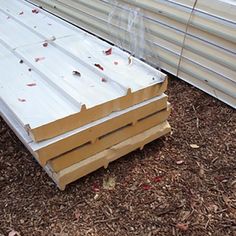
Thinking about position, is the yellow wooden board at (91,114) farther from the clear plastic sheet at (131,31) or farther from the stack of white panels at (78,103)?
the clear plastic sheet at (131,31)

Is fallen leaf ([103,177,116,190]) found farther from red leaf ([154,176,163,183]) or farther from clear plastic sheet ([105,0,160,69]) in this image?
clear plastic sheet ([105,0,160,69])

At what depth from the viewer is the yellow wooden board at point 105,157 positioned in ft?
6.20

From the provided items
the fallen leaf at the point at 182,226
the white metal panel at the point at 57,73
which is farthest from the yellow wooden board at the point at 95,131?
the fallen leaf at the point at 182,226

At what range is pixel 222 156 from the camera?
7.07 feet

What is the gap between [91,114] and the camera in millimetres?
1834

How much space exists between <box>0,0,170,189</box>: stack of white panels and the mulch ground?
0.35ft

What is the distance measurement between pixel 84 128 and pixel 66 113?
0.42ft

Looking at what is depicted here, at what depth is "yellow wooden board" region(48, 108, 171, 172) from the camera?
1.85 m

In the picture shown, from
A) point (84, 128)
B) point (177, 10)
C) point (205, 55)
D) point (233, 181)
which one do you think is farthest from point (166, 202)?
point (177, 10)

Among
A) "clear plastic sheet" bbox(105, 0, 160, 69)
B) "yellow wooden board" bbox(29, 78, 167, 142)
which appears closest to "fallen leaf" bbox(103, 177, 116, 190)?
"yellow wooden board" bbox(29, 78, 167, 142)

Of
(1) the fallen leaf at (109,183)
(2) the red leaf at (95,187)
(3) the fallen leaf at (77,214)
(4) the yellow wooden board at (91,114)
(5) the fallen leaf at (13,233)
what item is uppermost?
(4) the yellow wooden board at (91,114)

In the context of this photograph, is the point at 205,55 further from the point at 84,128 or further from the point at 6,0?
the point at 6,0

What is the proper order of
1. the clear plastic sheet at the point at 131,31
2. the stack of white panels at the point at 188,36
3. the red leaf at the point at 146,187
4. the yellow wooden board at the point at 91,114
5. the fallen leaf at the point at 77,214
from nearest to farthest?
the yellow wooden board at the point at 91,114, the fallen leaf at the point at 77,214, the red leaf at the point at 146,187, the stack of white panels at the point at 188,36, the clear plastic sheet at the point at 131,31

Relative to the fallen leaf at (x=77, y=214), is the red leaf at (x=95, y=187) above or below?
above
